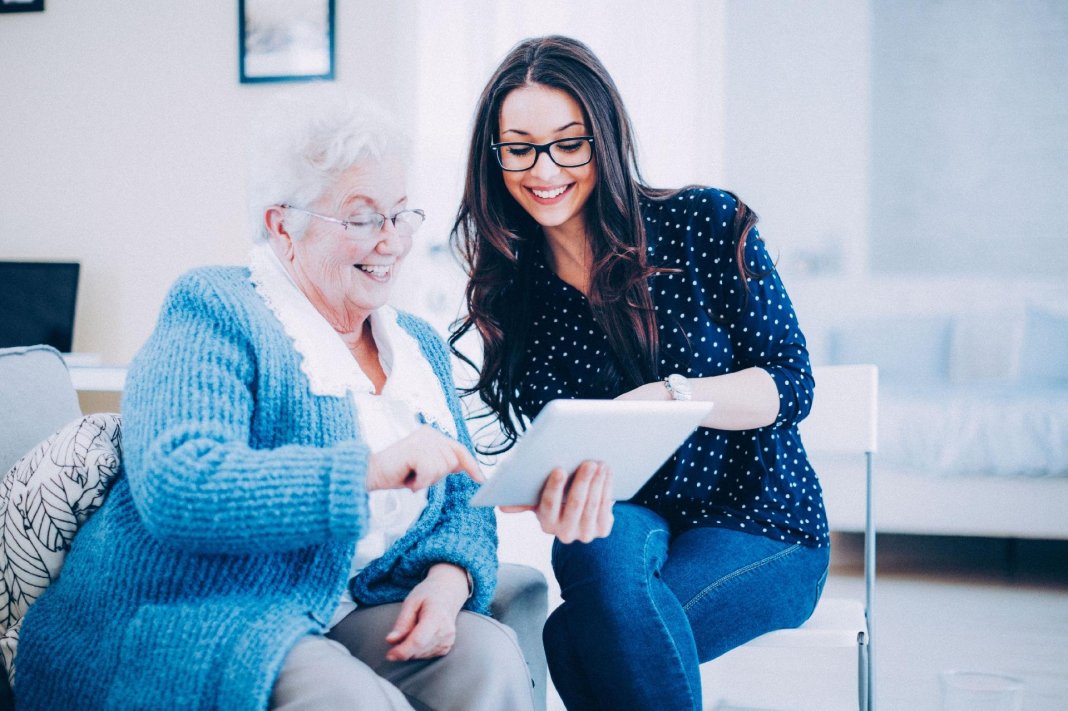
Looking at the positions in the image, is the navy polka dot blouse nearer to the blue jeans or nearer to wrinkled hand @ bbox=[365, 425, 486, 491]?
the blue jeans

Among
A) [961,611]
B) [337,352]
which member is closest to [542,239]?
[337,352]

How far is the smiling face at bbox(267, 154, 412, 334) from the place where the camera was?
1142 mm

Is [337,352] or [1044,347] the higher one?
[337,352]

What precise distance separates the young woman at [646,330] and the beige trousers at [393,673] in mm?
171

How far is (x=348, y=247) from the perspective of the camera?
1146 mm

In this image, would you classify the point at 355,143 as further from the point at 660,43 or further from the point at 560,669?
the point at 660,43

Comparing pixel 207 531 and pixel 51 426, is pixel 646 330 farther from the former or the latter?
pixel 51 426

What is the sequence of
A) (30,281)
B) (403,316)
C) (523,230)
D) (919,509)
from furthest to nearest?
(30,281)
(919,509)
(523,230)
(403,316)

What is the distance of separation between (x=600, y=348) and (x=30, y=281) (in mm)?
2402

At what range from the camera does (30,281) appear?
309cm

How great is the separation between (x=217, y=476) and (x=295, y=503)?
3.0 inches

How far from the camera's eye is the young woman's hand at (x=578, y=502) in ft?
3.32

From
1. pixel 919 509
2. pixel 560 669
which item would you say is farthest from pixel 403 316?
pixel 919 509

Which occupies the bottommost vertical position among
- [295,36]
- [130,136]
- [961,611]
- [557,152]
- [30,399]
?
[961,611]
